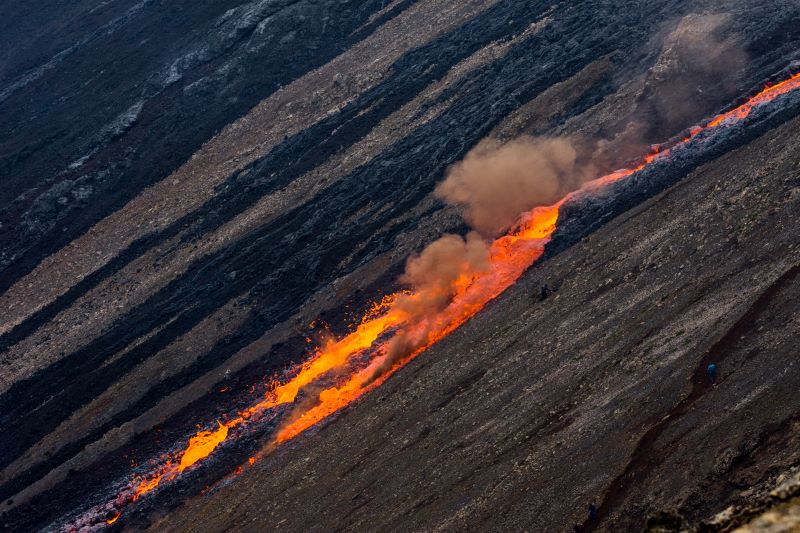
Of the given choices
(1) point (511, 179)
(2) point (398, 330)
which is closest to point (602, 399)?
(2) point (398, 330)

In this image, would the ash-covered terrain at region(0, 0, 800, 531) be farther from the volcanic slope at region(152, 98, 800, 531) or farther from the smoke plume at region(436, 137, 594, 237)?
the smoke plume at region(436, 137, 594, 237)

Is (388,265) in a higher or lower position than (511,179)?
lower

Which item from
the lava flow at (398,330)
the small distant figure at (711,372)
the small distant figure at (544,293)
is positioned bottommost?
the lava flow at (398,330)

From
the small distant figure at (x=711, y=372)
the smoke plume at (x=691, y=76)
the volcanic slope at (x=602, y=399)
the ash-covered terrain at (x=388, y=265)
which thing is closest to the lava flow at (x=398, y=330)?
the ash-covered terrain at (x=388, y=265)

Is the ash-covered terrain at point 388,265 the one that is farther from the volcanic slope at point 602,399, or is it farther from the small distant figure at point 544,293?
the small distant figure at point 544,293

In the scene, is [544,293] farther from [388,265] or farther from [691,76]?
[691,76]
